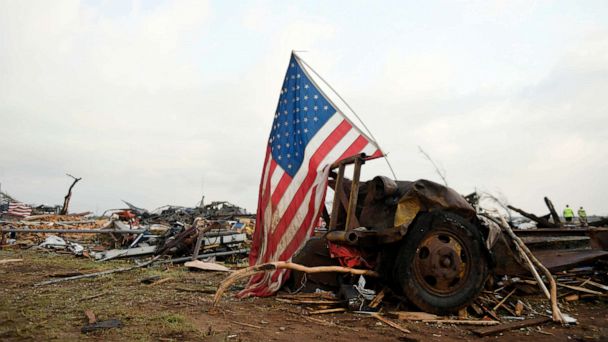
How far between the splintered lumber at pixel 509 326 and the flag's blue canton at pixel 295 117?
3.60m

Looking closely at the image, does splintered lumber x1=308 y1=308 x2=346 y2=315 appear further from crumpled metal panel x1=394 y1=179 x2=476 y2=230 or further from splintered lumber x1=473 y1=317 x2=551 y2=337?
splintered lumber x1=473 y1=317 x2=551 y2=337

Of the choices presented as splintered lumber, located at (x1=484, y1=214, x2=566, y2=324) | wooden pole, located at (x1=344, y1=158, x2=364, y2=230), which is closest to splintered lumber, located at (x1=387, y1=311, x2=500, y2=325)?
splintered lumber, located at (x1=484, y1=214, x2=566, y2=324)

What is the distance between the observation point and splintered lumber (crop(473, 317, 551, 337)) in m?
4.26

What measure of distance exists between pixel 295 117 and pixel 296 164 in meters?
0.92

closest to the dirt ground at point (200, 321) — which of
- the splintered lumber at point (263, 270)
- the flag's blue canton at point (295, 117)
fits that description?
the splintered lumber at point (263, 270)

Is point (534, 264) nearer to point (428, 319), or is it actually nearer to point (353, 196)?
point (428, 319)

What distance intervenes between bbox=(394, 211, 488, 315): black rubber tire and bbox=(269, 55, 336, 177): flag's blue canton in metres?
2.45

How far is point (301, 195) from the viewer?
6.56 meters

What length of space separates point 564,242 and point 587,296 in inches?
34.3

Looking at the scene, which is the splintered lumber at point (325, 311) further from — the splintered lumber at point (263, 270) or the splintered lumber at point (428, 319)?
the splintered lumber at point (428, 319)

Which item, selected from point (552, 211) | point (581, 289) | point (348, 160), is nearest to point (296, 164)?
point (348, 160)

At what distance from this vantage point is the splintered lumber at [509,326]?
426cm

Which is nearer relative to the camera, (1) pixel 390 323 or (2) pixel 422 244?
(1) pixel 390 323

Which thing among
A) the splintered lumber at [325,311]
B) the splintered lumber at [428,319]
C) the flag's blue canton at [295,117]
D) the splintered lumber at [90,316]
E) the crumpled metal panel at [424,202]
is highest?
the flag's blue canton at [295,117]
